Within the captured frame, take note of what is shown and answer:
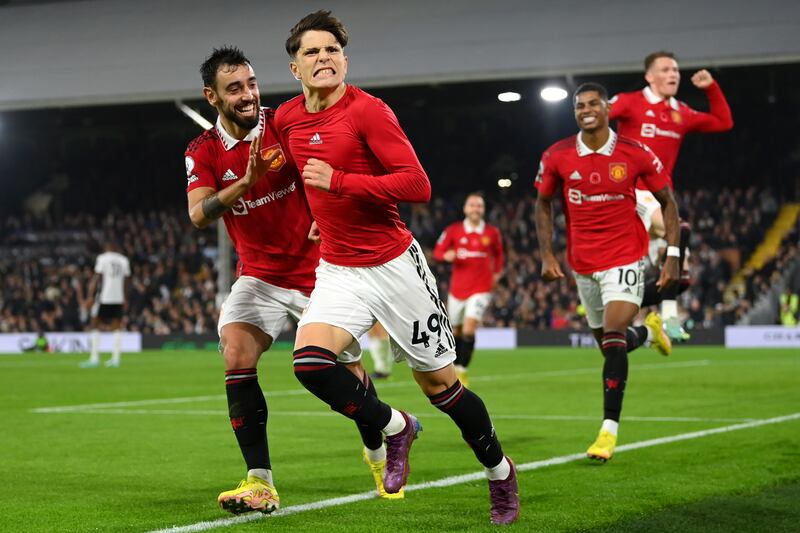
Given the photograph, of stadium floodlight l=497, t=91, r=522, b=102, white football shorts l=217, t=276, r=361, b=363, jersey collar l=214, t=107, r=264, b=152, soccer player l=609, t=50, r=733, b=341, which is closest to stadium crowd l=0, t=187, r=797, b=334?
stadium floodlight l=497, t=91, r=522, b=102

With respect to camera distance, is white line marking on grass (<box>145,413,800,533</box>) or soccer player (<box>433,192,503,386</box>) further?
soccer player (<box>433,192,503,386</box>)

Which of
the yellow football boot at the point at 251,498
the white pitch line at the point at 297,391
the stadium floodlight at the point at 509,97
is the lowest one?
the white pitch line at the point at 297,391

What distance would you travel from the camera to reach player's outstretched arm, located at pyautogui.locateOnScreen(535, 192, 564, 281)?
8164 mm

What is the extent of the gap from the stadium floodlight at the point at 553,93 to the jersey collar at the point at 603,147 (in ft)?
66.4

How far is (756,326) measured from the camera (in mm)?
29016

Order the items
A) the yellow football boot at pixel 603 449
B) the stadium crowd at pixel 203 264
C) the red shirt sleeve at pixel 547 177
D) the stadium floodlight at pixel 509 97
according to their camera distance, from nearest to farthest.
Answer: the yellow football boot at pixel 603 449, the red shirt sleeve at pixel 547 177, the stadium crowd at pixel 203 264, the stadium floodlight at pixel 509 97

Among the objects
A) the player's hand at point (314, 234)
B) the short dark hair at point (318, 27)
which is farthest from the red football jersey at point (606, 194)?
the short dark hair at point (318, 27)

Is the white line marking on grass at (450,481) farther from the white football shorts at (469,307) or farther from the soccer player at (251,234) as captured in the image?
the white football shorts at (469,307)

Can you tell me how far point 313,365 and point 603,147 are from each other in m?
3.76

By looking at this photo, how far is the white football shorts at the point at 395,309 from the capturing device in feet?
16.8

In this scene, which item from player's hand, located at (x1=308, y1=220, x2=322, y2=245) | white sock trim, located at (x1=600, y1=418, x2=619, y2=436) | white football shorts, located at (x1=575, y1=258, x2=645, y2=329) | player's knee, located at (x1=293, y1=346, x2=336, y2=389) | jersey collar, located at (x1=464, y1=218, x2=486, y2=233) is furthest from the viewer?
jersey collar, located at (x1=464, y1=218, x2=486, y2=233)

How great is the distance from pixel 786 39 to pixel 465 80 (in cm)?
726

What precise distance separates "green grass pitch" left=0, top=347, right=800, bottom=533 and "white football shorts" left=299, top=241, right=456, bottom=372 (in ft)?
2.43

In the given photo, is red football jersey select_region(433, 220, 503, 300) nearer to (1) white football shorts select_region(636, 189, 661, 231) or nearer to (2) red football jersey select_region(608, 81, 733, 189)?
(1) white football shorts select_region(636, 189, 661, 231)
